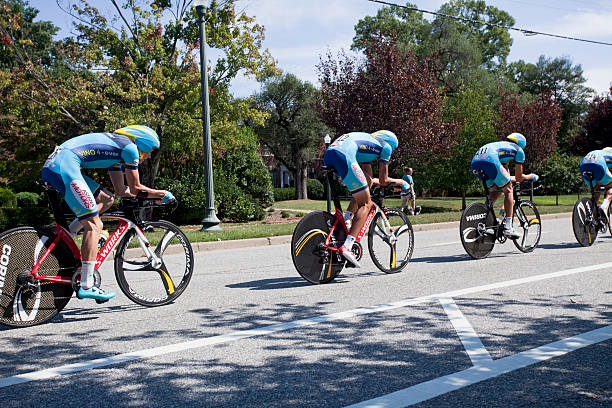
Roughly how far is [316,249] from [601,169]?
625 centimetres

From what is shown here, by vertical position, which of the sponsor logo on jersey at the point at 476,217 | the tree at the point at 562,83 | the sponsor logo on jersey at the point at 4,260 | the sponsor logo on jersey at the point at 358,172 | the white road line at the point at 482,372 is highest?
the tree at the point at 562,83

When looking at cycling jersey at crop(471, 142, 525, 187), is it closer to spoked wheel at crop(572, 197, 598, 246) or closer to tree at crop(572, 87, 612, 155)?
spoked wheel at crop(572, 197, 598, 246)

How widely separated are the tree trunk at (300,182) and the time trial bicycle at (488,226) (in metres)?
34.0

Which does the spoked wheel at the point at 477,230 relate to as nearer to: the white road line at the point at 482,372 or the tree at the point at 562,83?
the white road line at the point at 482,372

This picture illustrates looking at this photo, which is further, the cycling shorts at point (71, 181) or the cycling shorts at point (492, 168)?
the cycling shorts at point (492, 168)

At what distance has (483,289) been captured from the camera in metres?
6.36

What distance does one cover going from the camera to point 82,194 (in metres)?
5.26

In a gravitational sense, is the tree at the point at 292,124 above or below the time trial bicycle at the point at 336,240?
above

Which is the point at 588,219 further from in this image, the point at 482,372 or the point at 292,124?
the point at 292,124

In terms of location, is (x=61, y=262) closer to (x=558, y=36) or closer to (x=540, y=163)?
(x=558, y=36)

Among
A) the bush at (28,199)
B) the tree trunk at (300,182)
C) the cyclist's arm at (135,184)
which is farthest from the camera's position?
the tree trunk at (300,182)

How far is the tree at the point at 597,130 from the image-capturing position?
34219 millimetres

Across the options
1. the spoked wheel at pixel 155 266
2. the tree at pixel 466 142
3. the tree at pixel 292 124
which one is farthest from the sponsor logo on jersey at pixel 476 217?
the tree at pixel 292 124

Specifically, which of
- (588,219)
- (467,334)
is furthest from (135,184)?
(588,219)
